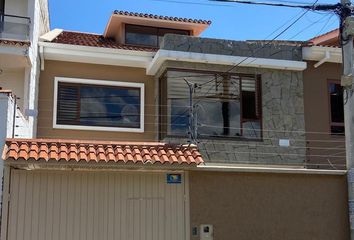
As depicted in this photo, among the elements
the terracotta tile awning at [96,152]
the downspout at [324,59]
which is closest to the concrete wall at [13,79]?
the terracotta tile awning at [96,152]

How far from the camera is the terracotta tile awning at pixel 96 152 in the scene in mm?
9523

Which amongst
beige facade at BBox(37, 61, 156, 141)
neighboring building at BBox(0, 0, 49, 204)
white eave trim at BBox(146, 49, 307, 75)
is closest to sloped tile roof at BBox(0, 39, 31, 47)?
neighboring building at BBox(0, 0, 49, 204)

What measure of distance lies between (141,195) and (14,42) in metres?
7.49

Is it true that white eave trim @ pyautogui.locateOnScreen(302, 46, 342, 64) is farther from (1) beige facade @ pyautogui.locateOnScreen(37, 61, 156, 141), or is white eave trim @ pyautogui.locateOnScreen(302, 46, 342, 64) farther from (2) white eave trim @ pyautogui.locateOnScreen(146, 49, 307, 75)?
(1) beige facade @ pyautogui.locateOnScreen(37, 61, 156, 141)

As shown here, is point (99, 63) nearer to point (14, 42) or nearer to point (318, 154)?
point (14, 42)

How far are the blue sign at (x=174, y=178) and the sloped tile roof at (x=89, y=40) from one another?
7.74 m

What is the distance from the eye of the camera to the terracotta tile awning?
9523 mm

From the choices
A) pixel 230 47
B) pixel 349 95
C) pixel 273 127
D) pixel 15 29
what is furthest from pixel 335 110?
pixel 15 29

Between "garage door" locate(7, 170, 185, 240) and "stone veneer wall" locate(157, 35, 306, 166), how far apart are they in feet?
17.1

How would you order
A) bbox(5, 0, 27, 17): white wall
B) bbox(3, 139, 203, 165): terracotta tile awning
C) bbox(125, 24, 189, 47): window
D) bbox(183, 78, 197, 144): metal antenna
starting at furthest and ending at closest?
bbox(125, 24, 189, 47): window → bbox(5, 0, 27, 17): white wall → bbox(183, 78, 197, 144): metal antenna → bbox(3, 139, 203, 165): terracotta tile awning

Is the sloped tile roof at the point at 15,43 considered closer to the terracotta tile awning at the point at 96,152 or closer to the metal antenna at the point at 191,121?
the metal antenna at the point at 191,121

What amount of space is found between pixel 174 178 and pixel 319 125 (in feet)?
27.0

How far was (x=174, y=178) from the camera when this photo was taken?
10.5 meters

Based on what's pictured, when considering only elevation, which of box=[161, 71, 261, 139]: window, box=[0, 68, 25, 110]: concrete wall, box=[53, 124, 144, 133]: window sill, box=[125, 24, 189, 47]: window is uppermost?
box=[125, 24, 189, 47]: window
